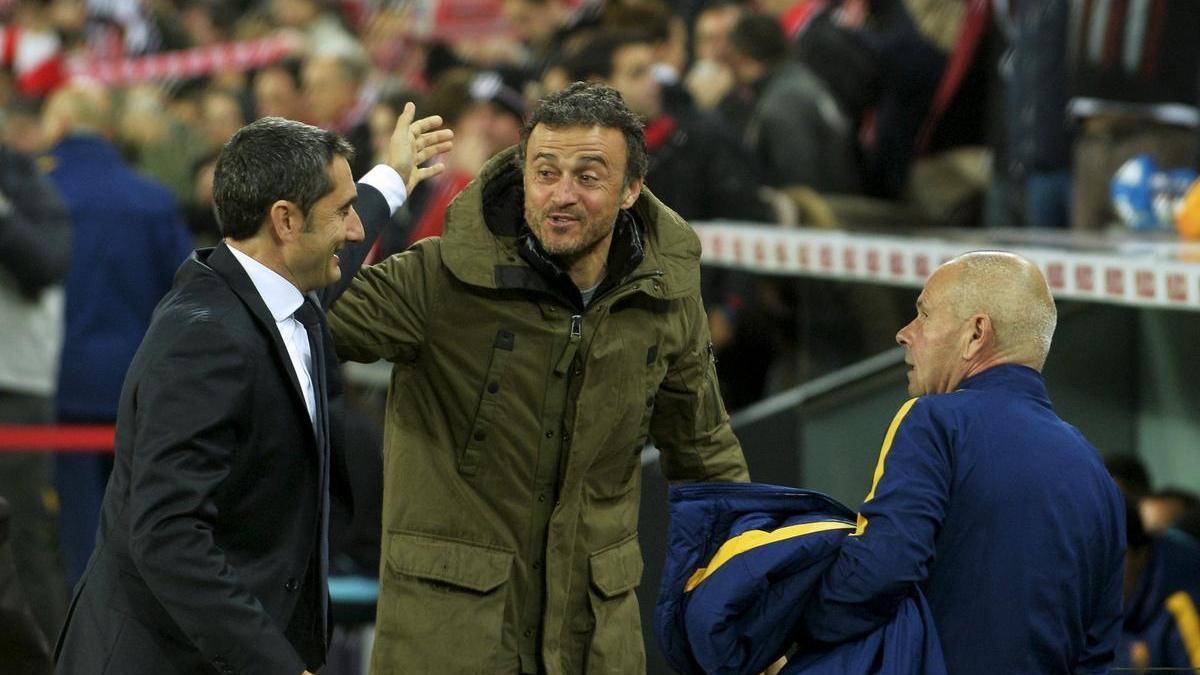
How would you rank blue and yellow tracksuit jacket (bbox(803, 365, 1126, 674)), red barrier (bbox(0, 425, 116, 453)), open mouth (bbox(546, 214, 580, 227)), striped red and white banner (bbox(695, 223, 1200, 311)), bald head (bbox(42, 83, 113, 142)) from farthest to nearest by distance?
bald head (bbox(42, 83, 113, 142)), red barrier (bbox(0, 425, 116, 453)), striped red and white banner (bbox(695, 223, 1200, 311)), open mouth (bbox(546, 214, 580, 227)), blue and yellow tracksuit jacket (bbox(803, 365, 1126, 674))

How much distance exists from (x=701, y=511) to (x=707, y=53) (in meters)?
6.99

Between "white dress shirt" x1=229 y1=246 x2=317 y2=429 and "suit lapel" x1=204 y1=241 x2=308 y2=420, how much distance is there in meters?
0.01

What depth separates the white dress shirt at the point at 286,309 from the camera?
3.71 meters

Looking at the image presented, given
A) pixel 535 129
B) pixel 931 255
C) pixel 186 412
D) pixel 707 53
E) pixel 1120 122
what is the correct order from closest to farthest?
pixel 186 412 < pixel 535 129 < pixel 931 255 < pixel 1120 122 < pixel 707 53

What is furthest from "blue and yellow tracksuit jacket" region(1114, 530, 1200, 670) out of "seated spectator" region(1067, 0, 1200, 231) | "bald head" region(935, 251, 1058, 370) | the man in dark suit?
the man in dark suit

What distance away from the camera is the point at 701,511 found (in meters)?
4.01

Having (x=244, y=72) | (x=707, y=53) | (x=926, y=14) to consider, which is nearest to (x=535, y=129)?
(x=926, y=14)

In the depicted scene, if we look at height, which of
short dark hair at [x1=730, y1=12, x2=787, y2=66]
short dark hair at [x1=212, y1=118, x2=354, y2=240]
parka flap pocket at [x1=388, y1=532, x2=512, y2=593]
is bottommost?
parka flap pocket at [x1=388, y1=532, x2=512, y2=593]

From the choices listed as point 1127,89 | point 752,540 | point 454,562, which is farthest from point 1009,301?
point 1127,89

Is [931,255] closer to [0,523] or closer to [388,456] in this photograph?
[388,456]

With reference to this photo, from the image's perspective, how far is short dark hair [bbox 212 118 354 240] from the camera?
3695 mm

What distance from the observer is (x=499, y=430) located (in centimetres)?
436

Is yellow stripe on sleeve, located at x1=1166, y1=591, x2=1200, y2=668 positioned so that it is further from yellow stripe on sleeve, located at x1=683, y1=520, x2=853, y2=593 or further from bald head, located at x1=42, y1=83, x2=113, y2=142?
bald head, located at x1=42, y1=83, x2=113, y2=142

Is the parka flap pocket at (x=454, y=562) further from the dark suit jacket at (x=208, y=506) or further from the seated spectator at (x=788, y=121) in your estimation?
the seated spectator at (x=788, y=121)
